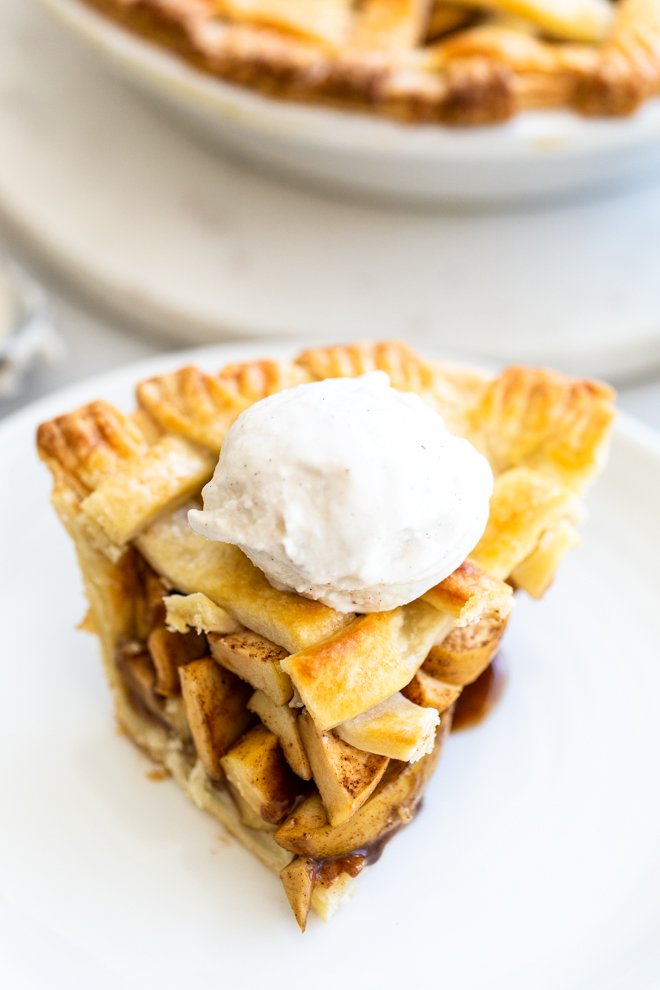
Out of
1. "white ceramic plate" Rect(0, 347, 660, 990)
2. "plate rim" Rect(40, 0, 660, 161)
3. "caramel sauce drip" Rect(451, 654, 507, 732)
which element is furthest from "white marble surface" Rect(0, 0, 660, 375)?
"caramel sauce drip" Rect(451, 654, 507, 732)

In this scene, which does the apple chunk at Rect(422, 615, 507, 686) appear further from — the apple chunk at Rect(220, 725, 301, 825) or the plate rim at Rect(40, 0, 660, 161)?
the plate rim at Rect(40, 0, 660, 161)

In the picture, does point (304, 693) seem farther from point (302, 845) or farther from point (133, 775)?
point (133, 775)

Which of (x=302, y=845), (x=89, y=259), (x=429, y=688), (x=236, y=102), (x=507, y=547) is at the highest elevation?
(x=236, y=102)

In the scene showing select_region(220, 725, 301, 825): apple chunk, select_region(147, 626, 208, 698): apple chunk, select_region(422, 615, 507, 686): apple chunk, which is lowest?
select_region(220, 725, 301, 825): apple chunk

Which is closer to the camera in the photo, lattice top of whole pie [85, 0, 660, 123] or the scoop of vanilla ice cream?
the scoop of vanilla ice cream

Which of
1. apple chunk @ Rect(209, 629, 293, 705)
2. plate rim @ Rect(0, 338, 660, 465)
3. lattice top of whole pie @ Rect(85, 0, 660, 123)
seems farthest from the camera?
lattice top of whole pie @ Rect(85, 0, 660, 123)

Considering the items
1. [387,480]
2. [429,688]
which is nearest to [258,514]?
[387,480]

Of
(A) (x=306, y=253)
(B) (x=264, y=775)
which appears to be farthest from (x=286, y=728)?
(A) (x=306, y=253)
